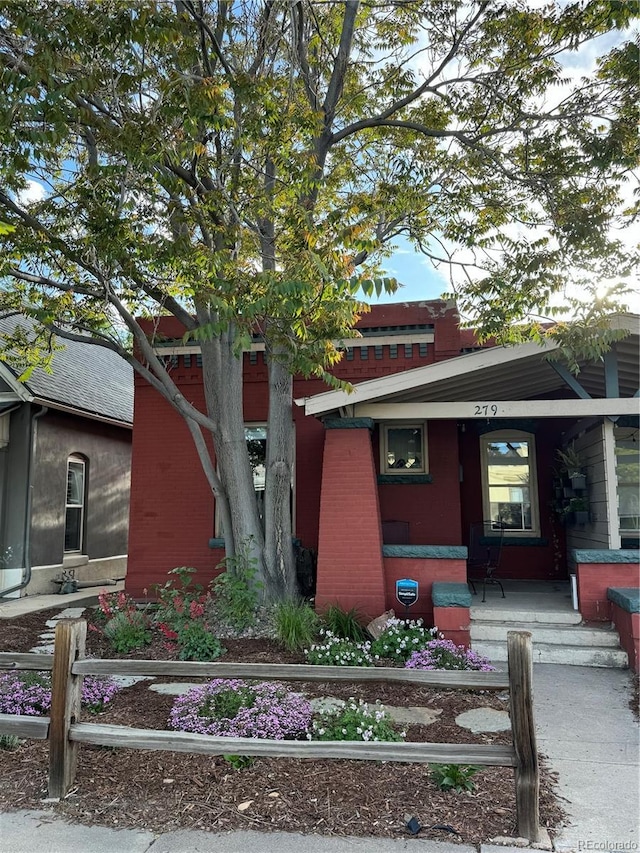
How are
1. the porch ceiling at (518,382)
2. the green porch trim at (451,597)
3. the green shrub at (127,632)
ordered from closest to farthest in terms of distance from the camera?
1. the green porch trim at (451,597)
2. the green shrub at (127,632)
3. the porch ceiling at (518,382)

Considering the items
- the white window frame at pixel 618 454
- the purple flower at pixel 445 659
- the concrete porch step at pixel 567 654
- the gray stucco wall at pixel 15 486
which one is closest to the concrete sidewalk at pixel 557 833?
the purple flower at pixel 445 659

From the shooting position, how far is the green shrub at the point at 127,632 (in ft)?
25.1

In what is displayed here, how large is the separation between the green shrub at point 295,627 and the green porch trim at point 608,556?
3277 mm

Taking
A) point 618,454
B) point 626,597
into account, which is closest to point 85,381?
point 618,454

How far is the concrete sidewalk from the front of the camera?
350 cm

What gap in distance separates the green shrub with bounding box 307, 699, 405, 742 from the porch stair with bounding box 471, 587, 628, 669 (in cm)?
287

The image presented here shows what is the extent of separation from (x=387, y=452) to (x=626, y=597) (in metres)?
4.63

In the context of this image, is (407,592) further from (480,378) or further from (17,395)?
(17,395)

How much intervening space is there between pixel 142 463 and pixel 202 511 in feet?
4.54

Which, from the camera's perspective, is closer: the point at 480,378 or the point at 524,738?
the point at 524,738

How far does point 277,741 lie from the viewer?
3850 mm

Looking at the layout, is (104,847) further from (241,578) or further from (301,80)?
(301,80)

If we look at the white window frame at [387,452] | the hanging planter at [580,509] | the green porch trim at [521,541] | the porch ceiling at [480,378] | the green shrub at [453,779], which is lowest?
the green shrub at [453,779]

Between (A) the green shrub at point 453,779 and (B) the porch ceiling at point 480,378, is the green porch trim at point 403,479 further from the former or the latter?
(A) the green shrub at point 453,779
